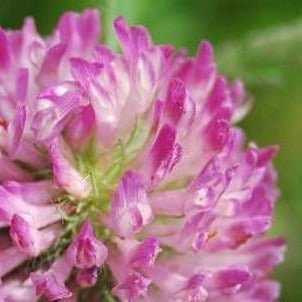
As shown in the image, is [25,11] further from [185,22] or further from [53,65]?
[53,65]

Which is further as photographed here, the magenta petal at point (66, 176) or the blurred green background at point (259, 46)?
the blurred green background at point (259, 46)

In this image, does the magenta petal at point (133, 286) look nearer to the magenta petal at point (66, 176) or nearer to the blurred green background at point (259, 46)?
the magenta petal at point (66, 176)

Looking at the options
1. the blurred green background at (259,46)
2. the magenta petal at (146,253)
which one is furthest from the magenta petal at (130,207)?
the blurred green background at (259,46)

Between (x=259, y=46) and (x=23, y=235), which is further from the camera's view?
(x=259, y=46)

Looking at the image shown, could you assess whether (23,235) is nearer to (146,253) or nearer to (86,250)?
(86,250)

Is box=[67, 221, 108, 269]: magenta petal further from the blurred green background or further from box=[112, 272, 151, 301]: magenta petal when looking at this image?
the blurred green background

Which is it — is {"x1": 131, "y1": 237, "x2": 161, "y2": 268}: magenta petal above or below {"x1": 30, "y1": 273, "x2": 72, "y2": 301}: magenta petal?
above

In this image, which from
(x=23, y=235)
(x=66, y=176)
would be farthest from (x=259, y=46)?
(x=23, y=235)

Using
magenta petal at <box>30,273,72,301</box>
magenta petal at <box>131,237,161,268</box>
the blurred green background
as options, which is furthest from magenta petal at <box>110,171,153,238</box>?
the blurred green background
